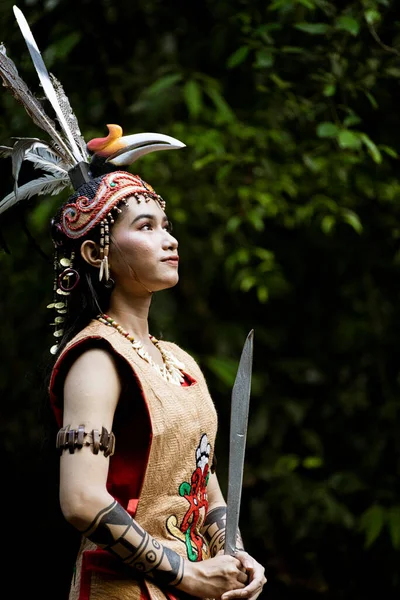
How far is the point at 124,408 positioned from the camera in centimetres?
201

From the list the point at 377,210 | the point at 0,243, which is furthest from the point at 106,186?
the point at 377,210

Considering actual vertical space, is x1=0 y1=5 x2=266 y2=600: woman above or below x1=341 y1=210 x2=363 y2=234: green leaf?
above

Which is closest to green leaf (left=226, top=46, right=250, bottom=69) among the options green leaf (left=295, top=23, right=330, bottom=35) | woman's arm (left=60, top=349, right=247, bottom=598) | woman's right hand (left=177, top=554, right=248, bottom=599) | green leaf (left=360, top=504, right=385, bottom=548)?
green leaf (left=295, top=23, right=330, bottom=35)

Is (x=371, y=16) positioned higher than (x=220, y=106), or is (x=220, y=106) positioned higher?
(x=371, y=16)

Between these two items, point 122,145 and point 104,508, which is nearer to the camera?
point 104,508

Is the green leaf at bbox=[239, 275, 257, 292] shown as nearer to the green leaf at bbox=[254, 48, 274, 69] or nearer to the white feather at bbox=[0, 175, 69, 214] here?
the green leaf at bbox=[254, 48, 274, 69]

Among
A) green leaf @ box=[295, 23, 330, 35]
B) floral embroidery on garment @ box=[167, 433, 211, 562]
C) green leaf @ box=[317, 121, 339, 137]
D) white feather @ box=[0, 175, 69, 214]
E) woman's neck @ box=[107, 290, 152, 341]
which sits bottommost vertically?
green leaf @ box=[317, 121, 339, 137]

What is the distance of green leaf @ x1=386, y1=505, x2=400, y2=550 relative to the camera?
11.9ft

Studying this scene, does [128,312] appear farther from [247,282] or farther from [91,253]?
[247,282]

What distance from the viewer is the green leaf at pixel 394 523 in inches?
142

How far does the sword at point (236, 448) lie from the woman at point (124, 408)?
2.1 inches

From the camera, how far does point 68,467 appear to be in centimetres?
188

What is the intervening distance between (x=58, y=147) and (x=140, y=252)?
347 mm

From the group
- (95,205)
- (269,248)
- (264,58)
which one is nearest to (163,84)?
(264,58)
